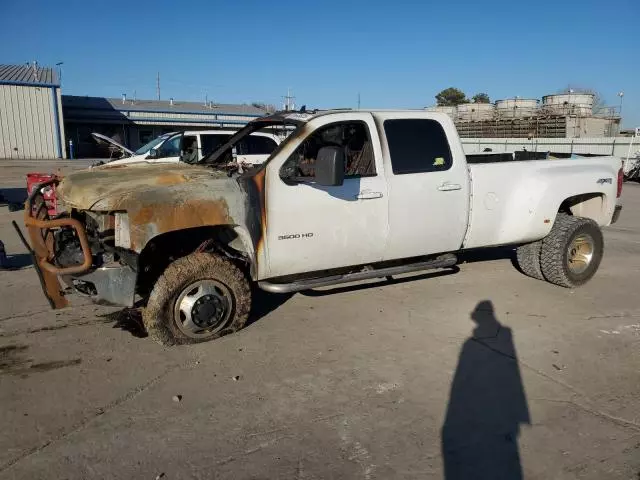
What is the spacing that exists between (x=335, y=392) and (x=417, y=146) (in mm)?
2700

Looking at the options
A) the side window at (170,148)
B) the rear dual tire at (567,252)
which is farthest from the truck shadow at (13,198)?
the rear dual tire at (567,252)

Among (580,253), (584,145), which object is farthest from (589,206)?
(584,145)

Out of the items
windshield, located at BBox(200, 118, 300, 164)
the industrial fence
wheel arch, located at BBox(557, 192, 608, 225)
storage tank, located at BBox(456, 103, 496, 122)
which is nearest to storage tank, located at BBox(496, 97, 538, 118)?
storage tank, located at BBox(456, 103, 496, 122)

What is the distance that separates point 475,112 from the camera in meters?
38.6

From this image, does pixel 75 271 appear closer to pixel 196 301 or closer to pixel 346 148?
pixel 196 301

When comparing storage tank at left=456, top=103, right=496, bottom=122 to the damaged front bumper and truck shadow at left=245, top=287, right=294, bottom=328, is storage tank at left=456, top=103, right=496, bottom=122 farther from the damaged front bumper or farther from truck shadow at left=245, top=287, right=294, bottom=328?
the damaged front bumper

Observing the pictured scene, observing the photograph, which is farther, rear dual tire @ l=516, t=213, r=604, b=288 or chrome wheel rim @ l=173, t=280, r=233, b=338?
rear dual tire @ l=516, t=213, r=604, b=288

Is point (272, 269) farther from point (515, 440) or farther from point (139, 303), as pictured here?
point (515, 440)

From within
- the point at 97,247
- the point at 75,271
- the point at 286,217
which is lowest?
the point at 75,271

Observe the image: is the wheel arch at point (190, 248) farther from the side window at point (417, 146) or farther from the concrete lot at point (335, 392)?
the side window at point (417, 146)

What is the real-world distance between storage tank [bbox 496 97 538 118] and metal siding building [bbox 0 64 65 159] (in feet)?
103

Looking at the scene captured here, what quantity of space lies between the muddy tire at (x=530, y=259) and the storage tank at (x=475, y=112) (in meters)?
33.8

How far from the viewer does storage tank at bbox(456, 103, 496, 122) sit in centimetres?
3822

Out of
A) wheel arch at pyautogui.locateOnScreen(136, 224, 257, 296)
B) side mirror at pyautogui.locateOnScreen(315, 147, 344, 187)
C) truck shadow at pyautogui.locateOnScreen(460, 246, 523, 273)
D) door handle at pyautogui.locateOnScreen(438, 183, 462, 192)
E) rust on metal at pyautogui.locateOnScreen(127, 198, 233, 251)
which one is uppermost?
side mirror at pyautogui.locateOnScreen(315, 147, 344, 187)
